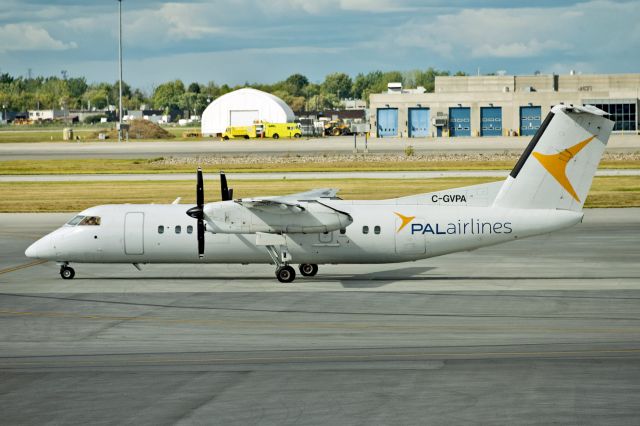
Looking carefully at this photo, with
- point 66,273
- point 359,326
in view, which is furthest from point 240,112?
point 359,326

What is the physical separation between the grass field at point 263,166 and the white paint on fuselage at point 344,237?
4790 cm

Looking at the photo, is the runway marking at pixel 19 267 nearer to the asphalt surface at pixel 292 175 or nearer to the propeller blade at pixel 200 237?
the propeller blade at pixel 200 237

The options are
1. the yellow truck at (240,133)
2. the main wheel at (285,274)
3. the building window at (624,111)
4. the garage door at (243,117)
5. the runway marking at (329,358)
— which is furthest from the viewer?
the garage door at (243,117)

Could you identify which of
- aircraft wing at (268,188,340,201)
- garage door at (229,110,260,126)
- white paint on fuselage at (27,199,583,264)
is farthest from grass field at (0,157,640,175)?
garage door at (229,110,260,126)

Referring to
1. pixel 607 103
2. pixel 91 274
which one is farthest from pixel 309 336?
pixel 607 103

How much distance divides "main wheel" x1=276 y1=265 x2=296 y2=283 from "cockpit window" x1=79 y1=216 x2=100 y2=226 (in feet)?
22.6

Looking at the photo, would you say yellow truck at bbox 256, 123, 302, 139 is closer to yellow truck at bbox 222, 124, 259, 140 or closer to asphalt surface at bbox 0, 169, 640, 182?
yellow truck at bbox 222, 124, 259, 140

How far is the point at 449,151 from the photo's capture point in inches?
4210

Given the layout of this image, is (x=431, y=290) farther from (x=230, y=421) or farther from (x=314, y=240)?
(x=230, y=421)

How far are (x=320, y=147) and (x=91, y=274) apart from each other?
8381 centimetres

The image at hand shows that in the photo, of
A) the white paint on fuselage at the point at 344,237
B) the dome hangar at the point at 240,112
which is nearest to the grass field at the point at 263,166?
the white paint on fuselage at the point at 344,237

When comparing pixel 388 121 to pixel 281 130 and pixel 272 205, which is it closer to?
pixel 281 130

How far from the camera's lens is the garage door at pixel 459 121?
483ft

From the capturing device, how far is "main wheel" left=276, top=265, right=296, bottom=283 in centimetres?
3334
